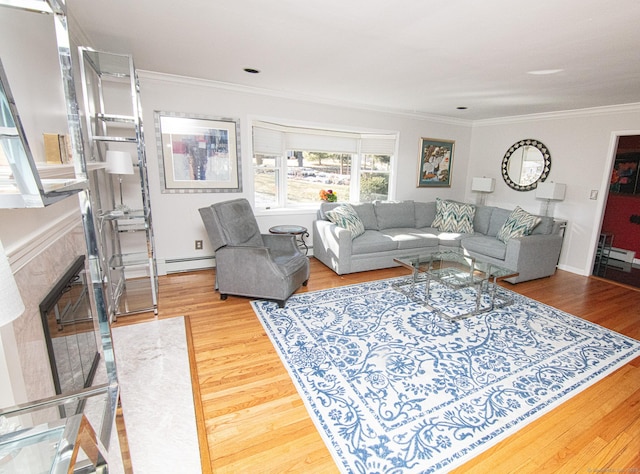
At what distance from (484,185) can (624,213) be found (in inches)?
91.6

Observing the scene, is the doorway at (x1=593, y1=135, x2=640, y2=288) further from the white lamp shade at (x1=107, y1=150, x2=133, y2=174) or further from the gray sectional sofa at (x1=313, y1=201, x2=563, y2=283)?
the white lamp shade at (x1=107, y1=150, x2=133, y2=174)

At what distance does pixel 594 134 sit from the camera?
14.3ft

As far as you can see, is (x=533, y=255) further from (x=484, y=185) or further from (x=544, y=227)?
(x=484, y=185)

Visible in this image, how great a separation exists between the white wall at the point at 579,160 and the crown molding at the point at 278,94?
4.51 feet

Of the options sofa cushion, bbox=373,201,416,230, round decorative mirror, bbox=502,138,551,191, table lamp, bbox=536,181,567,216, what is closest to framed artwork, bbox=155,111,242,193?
sofa cushion, bbox=373,201,416,230

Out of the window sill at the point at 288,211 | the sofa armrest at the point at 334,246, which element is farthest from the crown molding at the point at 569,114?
the sofa armrest at the point at 334,246

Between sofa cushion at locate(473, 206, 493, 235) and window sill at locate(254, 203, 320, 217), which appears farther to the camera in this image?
sofa cushion at locate(473, 206, 493, 235)

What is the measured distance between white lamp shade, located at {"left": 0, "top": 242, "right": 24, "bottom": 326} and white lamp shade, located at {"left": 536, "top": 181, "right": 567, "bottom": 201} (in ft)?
18.3

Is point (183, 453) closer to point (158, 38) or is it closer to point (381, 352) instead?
point (381, 352)

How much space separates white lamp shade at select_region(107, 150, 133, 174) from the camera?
2730 mm

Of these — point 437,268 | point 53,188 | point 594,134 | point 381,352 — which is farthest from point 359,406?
point 594,134

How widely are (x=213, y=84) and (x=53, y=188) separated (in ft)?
11.6

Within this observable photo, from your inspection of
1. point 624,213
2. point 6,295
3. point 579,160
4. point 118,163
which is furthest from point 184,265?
point 624,213

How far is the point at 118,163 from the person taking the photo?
9.01 feet
